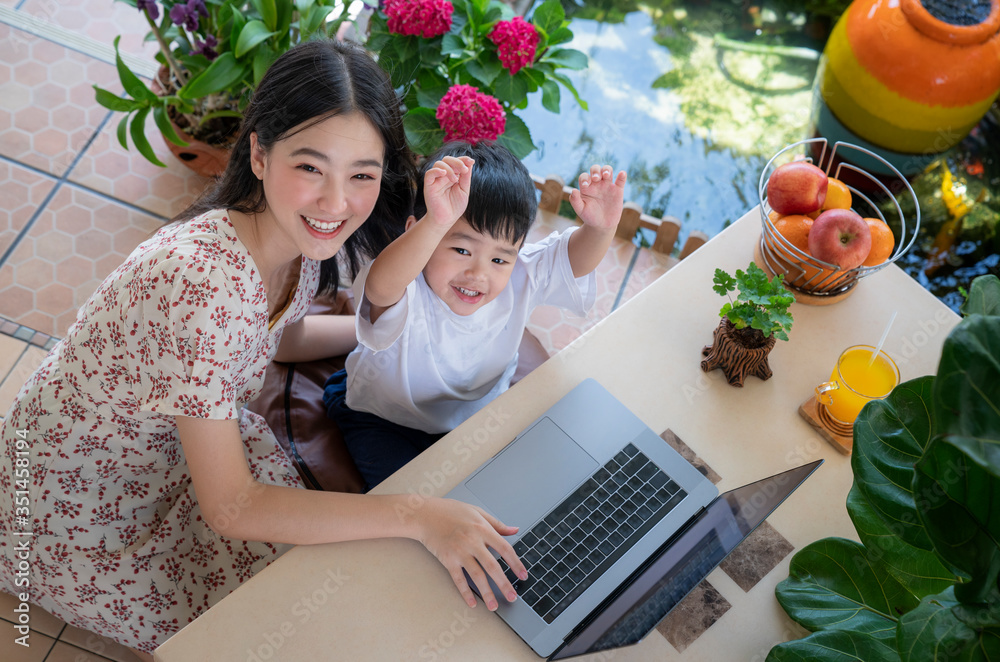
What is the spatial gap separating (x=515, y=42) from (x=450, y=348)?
2.51 feet

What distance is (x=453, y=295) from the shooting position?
135 cm

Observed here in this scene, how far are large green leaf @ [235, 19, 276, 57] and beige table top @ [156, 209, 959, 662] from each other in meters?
1.05

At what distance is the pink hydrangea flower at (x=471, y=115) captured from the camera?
5.29ft

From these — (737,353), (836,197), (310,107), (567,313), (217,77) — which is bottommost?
(567,313)

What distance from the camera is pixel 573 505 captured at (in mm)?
1154

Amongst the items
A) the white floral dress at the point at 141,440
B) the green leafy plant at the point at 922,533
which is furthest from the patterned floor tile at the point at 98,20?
the green leafy plant at the point at 922,533

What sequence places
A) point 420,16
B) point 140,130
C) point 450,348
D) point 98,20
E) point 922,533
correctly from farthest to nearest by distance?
point 98,20
point 140,130
point 420,16
point 450,348
point 922,533

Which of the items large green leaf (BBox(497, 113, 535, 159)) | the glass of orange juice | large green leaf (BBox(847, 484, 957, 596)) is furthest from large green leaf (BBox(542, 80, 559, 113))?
large green leaf (BBox(847, 484, 957, 596))

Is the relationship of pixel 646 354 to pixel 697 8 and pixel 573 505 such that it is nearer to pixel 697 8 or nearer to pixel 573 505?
pixel 573 505

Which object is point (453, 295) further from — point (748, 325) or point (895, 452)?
point (895, 452)

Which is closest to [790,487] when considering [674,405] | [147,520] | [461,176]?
[674,405]

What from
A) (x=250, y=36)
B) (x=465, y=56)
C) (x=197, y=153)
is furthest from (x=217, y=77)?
(x=465, y=56)

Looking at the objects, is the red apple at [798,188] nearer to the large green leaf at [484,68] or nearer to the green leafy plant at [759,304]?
the green leafy plant at [759,304]

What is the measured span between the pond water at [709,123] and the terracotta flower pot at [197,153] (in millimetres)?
954
